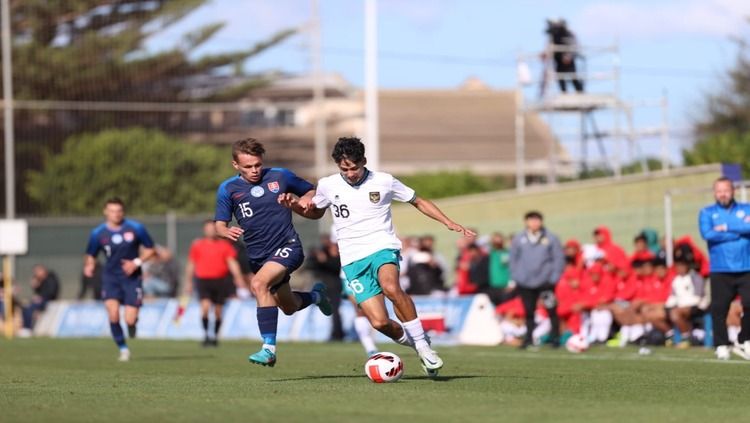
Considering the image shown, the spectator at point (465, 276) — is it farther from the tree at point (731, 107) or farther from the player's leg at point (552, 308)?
the tree at point (731, 107)

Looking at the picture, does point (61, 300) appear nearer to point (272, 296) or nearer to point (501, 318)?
point (501, 318)

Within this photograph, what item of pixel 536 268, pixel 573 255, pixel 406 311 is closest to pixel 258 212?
pixel 406 311

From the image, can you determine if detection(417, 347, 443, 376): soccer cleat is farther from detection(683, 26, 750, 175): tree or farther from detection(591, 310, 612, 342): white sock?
detection(683, 26, 750, 175): tree

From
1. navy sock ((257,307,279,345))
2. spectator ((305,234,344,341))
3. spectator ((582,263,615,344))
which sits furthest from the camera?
spectator ((305,234,344,341))

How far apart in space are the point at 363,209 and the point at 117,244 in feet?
24.0

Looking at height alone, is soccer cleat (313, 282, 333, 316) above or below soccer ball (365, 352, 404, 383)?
above

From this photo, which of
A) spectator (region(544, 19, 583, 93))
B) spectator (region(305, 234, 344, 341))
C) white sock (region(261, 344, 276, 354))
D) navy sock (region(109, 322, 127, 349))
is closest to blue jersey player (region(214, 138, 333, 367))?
white sock (region(261, 344, 276, 354))

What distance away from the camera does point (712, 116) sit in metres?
48.9

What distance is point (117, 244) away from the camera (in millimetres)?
19656

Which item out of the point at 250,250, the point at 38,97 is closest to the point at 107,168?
the point at 38,97

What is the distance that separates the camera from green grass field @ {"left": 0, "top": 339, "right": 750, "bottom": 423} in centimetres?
1010

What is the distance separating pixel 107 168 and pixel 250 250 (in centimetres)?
3752

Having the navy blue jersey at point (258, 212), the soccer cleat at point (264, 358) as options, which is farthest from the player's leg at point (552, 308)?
the soccer cleat at point (264, 358)

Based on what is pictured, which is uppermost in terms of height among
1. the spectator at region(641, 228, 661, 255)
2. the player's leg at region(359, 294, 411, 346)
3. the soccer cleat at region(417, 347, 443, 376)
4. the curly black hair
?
the curly black hair
